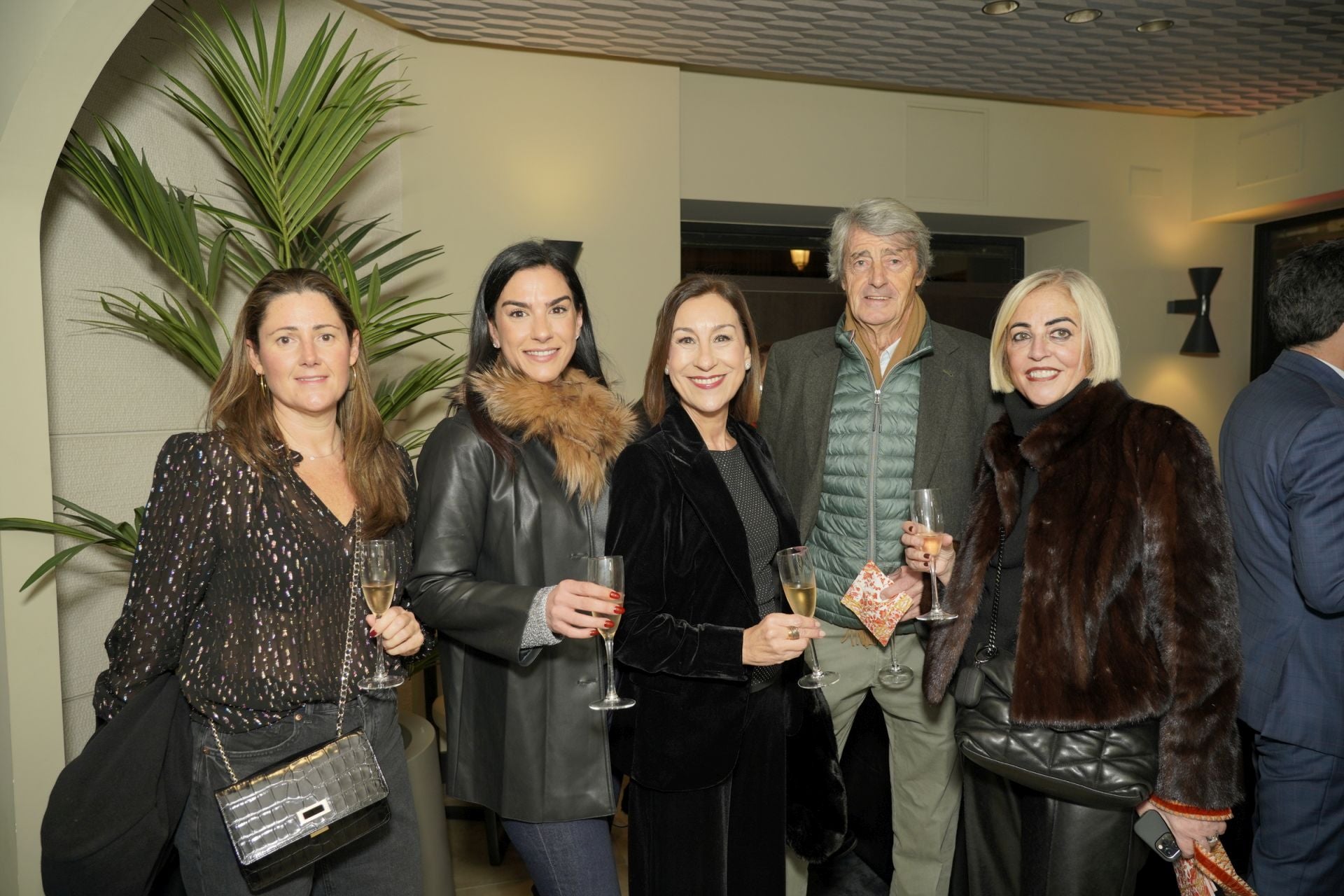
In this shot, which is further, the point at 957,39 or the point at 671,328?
the point at 957,39

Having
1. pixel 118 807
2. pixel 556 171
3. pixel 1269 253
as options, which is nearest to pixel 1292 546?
pixel 118 807

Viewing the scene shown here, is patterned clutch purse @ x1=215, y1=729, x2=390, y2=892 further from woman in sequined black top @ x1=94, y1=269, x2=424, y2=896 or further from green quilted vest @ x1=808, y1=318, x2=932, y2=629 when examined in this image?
green quilted vest @ x1=808, y1=318, x2=932, y2=629

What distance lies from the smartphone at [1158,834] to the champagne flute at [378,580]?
1468 mm

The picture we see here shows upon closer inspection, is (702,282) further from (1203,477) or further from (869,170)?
(869,170)

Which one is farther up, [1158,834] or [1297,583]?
[1297,583]

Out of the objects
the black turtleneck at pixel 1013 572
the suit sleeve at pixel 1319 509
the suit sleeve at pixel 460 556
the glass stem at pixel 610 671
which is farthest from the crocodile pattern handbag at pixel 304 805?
the suit sleeve at pixel 1319 509

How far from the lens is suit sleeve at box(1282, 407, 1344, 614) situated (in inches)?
82.0

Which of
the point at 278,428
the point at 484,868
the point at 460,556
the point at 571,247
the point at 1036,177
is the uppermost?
the point at 1036,177

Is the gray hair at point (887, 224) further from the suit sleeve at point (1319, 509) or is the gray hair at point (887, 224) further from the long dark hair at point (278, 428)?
the long dark hair at point (278, 428)

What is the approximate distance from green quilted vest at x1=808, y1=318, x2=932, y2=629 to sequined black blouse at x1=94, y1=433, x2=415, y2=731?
133cm

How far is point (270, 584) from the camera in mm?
1716

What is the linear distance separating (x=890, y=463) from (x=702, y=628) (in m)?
0.94

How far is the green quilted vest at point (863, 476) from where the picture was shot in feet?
8.48

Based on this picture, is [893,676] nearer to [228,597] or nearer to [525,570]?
[525,570]
